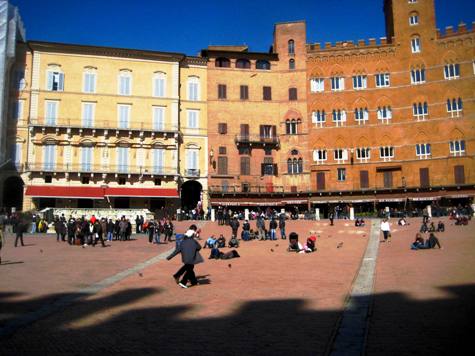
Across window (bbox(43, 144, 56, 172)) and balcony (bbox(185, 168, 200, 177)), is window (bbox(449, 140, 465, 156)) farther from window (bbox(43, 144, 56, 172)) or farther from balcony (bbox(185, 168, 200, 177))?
window (bbox(43, 144, 56, 172))

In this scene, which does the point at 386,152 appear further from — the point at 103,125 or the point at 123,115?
the point at 103,125

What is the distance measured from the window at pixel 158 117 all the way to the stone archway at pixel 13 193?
1511 cm

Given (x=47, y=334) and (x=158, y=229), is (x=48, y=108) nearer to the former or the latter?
(x=158, y=229)

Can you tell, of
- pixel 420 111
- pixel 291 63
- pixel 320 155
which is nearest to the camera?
pixel 420 111

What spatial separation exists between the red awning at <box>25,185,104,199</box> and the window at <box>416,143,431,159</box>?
3498cm

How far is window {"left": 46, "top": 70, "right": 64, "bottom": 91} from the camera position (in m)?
45.2

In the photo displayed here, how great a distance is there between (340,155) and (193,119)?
58.5 feet

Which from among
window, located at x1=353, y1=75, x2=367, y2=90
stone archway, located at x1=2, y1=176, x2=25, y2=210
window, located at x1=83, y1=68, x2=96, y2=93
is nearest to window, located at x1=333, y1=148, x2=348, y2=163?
window, located at x1=353, y1=75, x2=367, y2=90

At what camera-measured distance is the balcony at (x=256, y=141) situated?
5000 centimetres

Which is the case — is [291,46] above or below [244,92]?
above

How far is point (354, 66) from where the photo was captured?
5178 centimetres

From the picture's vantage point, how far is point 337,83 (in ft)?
171

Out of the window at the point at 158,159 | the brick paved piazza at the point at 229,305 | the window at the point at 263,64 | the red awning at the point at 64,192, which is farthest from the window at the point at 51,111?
the brick paved piazza at the point at 229,305

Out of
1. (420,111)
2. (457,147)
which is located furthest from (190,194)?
(457,147)
